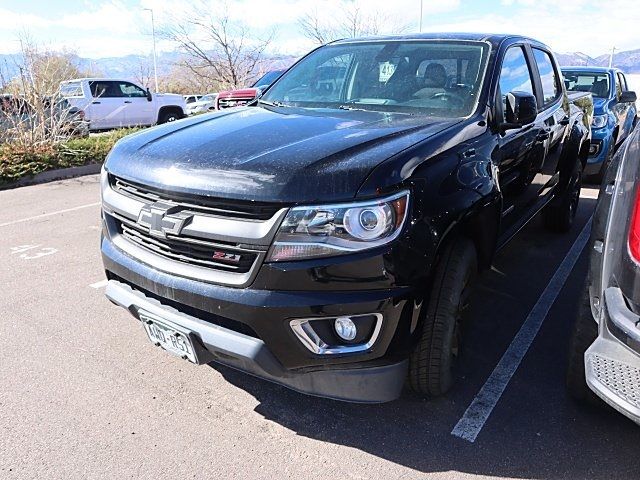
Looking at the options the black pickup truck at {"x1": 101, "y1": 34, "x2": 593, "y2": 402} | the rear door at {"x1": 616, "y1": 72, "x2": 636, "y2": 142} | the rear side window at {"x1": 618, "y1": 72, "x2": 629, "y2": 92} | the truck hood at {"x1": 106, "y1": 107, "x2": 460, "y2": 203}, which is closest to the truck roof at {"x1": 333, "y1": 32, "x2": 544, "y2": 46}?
the black pickup truck at {"x1": 101, "y1": 34, "x2": 593, "y2": 402}

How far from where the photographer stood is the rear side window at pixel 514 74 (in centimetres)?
335

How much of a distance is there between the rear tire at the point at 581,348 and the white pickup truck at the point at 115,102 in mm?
14071

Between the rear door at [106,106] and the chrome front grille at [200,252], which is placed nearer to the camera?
the chrome front grille at [200,252]

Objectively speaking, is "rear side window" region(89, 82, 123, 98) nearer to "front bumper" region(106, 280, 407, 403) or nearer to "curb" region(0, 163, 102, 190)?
"curb" region(0, 163, 102, 190)

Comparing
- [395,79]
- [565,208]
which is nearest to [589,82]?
[565,208]

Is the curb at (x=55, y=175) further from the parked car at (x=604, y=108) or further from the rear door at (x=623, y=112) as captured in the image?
the rear door at (x=623, y=112)

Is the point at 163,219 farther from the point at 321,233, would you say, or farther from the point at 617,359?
the point at 617,359

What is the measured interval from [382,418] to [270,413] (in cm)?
56

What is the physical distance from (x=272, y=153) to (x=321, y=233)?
1.61 ft

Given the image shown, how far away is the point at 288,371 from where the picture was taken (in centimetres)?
221

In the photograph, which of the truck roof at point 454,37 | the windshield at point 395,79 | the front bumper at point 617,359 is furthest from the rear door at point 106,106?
the front bumper at point 617,359

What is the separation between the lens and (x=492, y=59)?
3273 millimetres

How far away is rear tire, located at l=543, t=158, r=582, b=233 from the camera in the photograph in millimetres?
5266

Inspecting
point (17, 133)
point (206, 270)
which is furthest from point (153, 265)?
point (17, 133)
